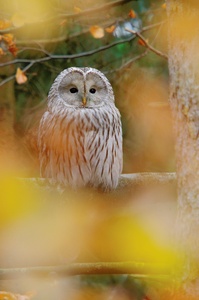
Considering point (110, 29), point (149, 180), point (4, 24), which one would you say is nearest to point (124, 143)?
point (110, 29)

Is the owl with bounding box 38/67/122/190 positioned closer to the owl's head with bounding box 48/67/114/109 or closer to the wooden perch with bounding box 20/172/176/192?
the owl's head with bounding box 48/67/114/109

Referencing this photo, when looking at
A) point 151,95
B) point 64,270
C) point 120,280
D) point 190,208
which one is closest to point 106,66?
point 151,95

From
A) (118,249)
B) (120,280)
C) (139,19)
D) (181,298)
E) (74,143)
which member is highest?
(139,19)

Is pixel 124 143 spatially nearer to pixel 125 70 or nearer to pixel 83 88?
pixel 125 70

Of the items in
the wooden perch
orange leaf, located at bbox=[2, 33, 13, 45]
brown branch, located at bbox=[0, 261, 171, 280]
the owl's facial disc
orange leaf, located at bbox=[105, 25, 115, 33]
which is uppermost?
orange leaf, located at bbox=[105, 25, 115, 33]

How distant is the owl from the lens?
4.30m

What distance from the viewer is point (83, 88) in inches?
173

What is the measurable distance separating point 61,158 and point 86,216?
34 centimetres

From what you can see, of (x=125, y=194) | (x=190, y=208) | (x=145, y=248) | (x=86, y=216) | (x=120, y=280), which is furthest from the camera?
(x=120, y=280)

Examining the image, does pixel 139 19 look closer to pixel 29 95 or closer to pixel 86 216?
pixel 29 95

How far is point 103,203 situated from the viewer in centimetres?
420

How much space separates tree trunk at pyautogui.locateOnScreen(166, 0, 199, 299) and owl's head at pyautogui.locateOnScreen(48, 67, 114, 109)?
1551 millimetres

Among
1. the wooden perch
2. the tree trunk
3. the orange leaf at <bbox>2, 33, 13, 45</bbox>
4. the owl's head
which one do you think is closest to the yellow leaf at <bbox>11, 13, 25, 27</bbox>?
the orange leaf at <bbox>2, 33, 13, 45</bbox>

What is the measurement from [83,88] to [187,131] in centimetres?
167
